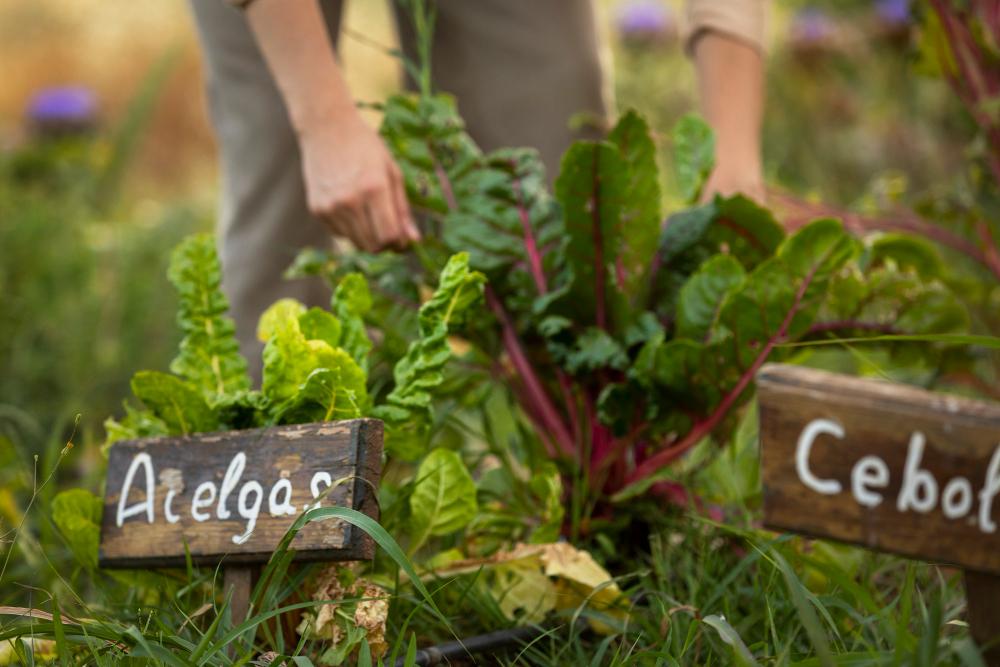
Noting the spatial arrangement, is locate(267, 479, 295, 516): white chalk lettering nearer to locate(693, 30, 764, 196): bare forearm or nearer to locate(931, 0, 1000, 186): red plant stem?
locate(693, 30, 764, 196): bare forearm

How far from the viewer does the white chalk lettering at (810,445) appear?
0.66 metres

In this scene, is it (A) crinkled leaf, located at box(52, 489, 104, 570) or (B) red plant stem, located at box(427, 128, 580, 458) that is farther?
(B) red plant stem, located at box(427, 128, 580, 458)

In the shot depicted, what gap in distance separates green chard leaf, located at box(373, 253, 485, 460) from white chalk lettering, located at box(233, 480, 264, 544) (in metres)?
0.14

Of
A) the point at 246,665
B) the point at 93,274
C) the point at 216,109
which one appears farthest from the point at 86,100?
the point at 246,665

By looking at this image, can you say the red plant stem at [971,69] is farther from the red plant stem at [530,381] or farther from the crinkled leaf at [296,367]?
the crinkled leaf at [296,367]

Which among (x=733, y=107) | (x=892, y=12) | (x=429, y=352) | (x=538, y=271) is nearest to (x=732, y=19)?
(x=733, y=107)

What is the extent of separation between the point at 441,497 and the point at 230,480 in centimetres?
21

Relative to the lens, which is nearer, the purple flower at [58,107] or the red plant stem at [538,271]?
the red plant stem at [538,271]

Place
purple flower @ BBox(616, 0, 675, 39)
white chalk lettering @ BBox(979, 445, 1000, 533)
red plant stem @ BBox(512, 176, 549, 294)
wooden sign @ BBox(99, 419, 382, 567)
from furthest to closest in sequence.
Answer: purple flower @ BBox(616, 0, 675, 39)
red plant stem @ BBox(512, 176, 549, 294)
wooden sign @ BBox(99, 419, 382, 567)
white chalk lettering @ BBox(979, 445, 1000, 533)

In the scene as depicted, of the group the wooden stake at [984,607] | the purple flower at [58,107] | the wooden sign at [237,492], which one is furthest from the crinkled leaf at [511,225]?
the purple flower at [58,107]

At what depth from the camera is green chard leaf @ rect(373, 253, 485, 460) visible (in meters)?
0.90

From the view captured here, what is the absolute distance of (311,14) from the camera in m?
1.05

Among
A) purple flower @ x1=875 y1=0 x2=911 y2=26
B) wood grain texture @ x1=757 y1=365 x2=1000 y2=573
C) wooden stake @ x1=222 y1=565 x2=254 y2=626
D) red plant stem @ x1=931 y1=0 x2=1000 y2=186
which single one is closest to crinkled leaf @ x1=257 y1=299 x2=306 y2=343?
wooden stake @ x1=222 y1=565 x2=254 y2=626

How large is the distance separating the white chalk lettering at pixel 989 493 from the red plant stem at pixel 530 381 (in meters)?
0.53
